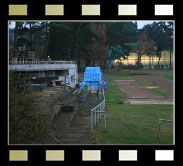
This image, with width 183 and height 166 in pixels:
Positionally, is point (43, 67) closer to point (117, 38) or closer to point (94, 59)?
point (94, 59)

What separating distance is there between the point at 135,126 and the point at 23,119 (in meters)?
5.33

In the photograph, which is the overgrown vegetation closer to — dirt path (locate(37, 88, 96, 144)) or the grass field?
dirt path (locate(37, 88, 96, 144))

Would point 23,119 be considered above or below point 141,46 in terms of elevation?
below

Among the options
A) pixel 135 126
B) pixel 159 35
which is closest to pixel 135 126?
pixel 135 126

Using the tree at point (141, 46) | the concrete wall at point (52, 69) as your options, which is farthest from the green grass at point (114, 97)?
the tree at point (141, 46)

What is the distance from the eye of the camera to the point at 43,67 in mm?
19641

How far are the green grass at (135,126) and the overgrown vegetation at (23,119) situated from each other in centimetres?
216

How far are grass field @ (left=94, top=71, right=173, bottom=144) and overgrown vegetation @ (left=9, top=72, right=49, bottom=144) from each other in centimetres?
219

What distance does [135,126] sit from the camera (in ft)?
32.8

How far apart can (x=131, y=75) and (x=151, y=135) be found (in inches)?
959

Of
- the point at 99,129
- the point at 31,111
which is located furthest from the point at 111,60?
the point at 31,111

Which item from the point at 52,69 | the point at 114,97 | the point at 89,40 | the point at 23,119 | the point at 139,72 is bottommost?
the point at 114,97

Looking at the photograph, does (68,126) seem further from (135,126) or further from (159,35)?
(159,35)

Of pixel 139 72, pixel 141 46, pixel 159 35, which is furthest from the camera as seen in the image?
pixel 141 46
